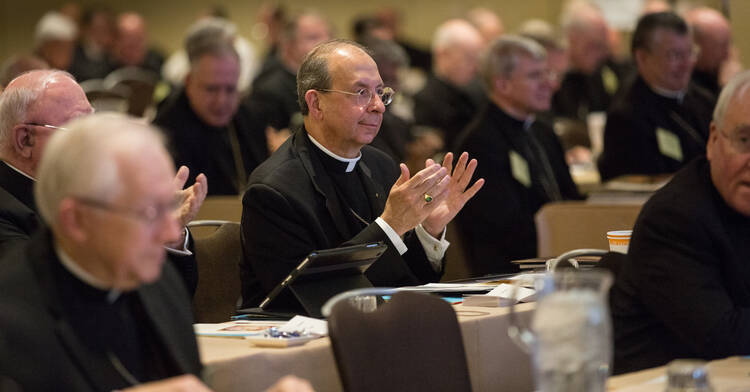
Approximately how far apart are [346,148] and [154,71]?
9.59 meters

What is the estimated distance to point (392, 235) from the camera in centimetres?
373

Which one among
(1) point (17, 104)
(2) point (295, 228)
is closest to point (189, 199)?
(2) point (295, 228)

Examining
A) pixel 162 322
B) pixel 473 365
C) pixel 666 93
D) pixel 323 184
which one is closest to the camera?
pixel 162 322

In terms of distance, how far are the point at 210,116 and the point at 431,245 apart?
273 centimetres

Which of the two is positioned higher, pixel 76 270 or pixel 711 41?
pixel 76 270

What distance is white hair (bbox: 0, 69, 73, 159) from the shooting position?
359cm

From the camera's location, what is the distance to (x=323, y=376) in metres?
2.87

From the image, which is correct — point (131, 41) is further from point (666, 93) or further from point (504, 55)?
point (666, 93)

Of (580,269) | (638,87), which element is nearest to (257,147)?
(638,87)

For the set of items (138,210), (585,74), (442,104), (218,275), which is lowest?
(442,104)

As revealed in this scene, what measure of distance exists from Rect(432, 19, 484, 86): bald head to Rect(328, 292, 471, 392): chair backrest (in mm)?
7552

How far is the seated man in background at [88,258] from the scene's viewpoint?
2078 millimetres

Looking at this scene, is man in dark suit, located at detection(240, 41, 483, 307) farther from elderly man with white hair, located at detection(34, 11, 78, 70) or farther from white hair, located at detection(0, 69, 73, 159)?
elderly man with white hair, located at detection(34, 11, 78, 70)

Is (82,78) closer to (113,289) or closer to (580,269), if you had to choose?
(580,269)
